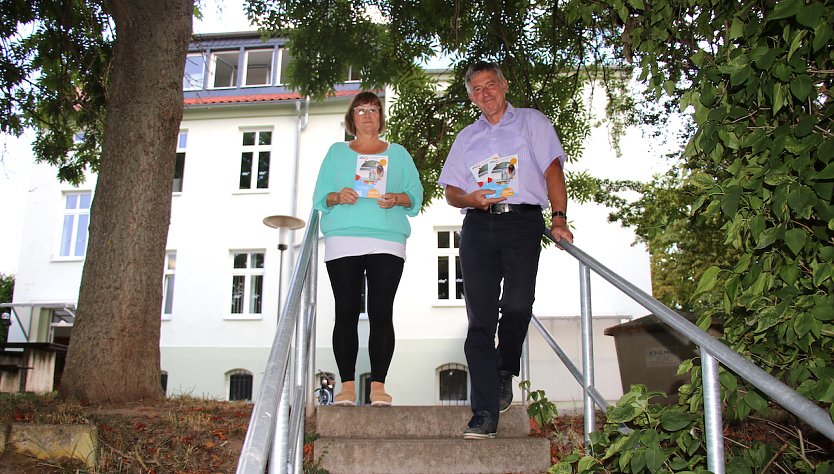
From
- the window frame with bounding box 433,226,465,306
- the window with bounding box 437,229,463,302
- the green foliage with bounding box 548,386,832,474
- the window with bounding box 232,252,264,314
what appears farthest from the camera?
the window with bounding box 232,252,264,314

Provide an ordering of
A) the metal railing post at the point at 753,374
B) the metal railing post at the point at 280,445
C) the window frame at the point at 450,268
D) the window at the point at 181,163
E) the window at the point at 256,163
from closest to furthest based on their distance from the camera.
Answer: the metal railing post at the point at 753,374
the metal railing post at the point at 280,445
the window frame at the point at 450,268
the window at the point at 256,163
the window at the point at 181,163

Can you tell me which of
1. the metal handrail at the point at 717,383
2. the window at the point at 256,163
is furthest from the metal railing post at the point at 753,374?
the window at the point at 256,163

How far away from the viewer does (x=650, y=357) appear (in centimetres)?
609

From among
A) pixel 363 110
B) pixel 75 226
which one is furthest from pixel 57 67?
pixel 75 226

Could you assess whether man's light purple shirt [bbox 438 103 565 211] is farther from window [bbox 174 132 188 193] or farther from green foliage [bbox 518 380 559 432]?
window [bbox 174 132 188 193]

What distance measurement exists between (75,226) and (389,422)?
1845 cm

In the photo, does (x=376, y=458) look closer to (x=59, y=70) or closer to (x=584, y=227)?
(x=59, y=70)

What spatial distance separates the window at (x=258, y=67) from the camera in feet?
68.2

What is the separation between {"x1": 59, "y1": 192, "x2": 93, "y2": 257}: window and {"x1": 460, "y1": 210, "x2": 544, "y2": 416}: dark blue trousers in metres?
18.4

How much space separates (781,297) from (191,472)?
2.78 meters

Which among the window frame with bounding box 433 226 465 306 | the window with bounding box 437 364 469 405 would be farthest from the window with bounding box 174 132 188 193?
the window with bounding box 437 364 469 405

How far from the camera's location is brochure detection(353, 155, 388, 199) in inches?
151

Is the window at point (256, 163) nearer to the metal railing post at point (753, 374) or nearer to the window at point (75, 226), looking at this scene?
the window at point (75, 226)

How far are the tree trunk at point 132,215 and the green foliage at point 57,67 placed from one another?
4.26 feet
